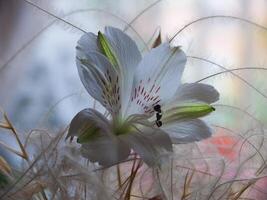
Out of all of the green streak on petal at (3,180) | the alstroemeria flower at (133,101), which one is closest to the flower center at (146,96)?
the alstroemeria flower at (133,101)

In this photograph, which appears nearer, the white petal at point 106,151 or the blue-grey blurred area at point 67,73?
the white petal at point 106,151

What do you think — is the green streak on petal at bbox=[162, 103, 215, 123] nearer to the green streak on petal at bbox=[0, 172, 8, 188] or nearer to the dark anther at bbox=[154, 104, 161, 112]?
the dark anther at bbox=[154, 104, 161, 112]

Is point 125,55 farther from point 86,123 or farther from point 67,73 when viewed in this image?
point 67,73

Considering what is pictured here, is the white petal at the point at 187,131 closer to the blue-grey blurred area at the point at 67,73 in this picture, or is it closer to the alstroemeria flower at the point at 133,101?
the alstroemeria flower at the point at 133,101

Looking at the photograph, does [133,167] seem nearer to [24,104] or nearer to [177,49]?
[177,49]

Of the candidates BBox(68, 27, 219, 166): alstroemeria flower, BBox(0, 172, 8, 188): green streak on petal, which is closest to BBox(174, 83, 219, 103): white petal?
BBox(68, 27, 219, 166): alstroemeria flower

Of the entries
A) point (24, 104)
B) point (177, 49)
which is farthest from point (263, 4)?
point (177, 49)

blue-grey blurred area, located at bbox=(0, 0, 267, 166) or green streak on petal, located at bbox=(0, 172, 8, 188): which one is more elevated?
blue-grey blurred area, located at bbox=(0, 0, 267, 166)
